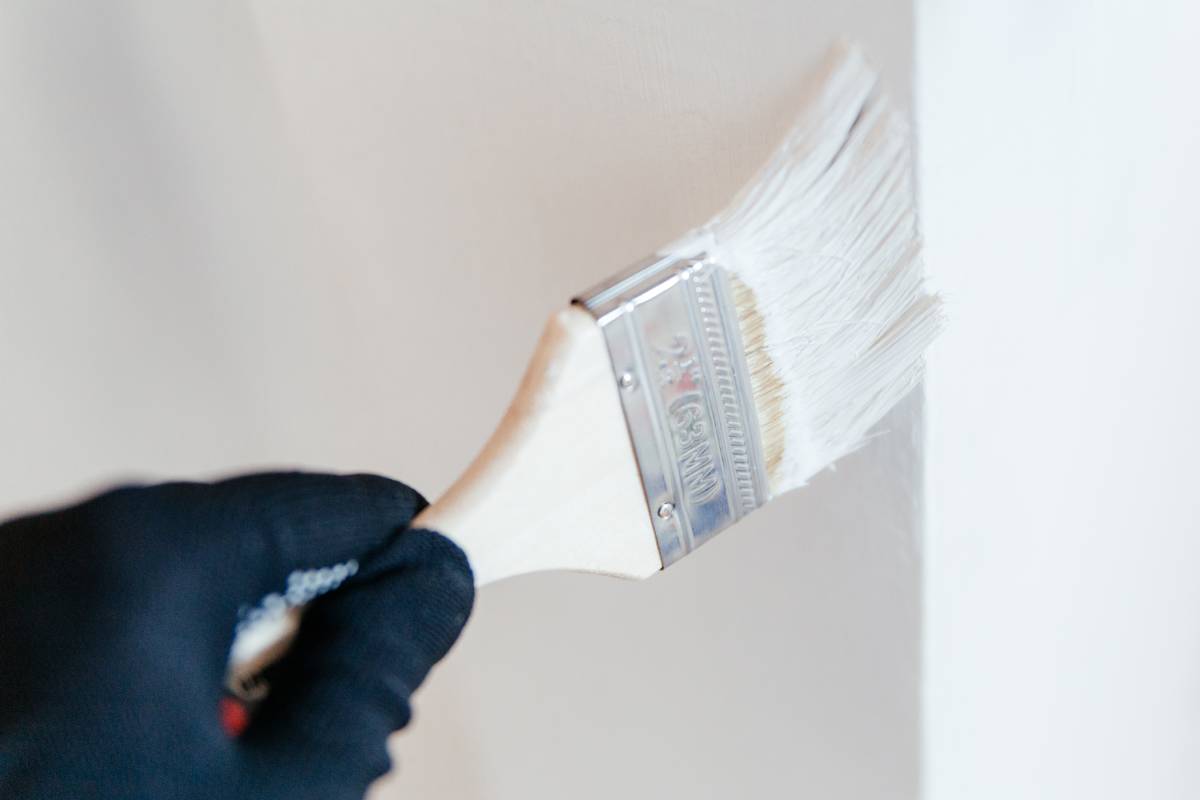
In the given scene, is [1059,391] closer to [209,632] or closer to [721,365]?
[721,365]

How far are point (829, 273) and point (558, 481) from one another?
137 mm

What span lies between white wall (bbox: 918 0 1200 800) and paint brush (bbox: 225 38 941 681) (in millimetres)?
24

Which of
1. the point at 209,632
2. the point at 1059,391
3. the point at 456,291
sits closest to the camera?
the point at 209,632

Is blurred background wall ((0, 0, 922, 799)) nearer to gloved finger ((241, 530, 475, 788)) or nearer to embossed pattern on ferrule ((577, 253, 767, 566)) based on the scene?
embossed pattern on ferrule ((577, 253, 767, 566))

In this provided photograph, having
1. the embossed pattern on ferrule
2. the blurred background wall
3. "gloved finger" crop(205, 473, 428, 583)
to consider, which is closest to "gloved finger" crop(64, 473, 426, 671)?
"gloved finger" crop(205, 473, 428, 583)

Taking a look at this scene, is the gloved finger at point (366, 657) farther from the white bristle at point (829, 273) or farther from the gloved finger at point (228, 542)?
the white bristle at point (829, 273)

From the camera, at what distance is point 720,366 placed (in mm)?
457

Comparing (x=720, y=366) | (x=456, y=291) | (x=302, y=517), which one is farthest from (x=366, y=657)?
(x=456, y=291)

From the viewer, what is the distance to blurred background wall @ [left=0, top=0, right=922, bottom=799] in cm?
53

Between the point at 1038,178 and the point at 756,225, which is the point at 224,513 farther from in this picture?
the point at 1038,178

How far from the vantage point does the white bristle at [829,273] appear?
444 mm

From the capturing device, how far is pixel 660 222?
0.55 meters

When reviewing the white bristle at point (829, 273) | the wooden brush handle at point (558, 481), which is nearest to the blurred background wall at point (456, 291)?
Result: the white bristle at point (829, 273)

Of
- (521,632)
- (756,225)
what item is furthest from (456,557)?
(521,632)
